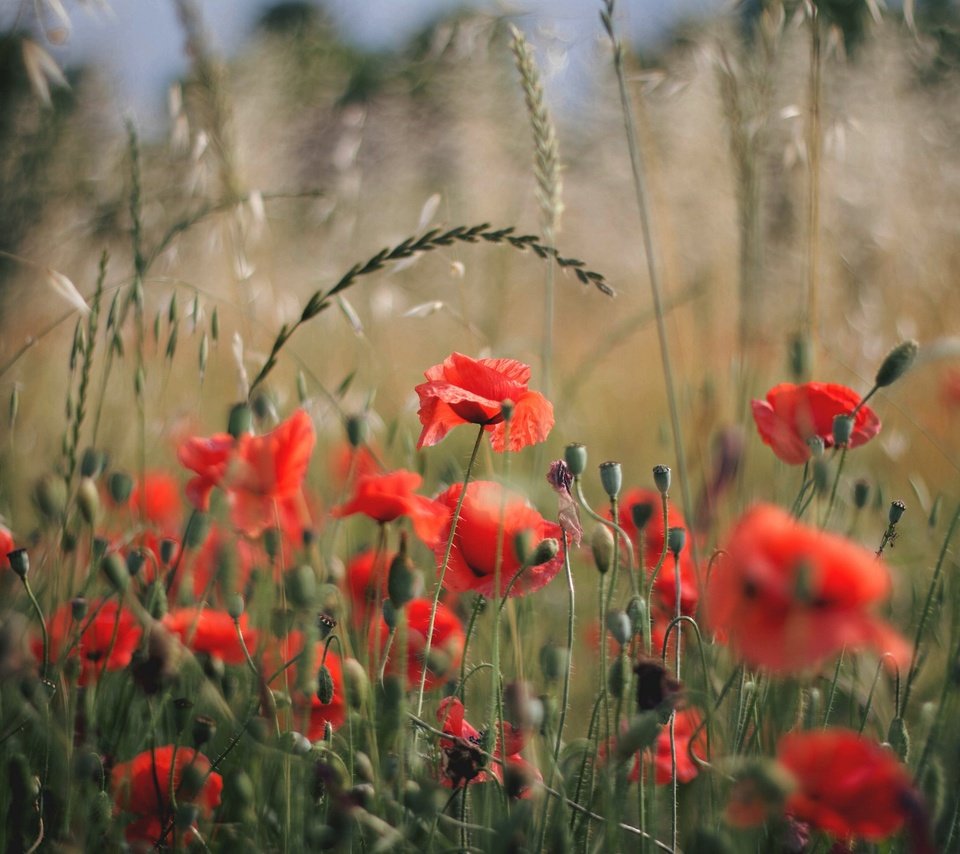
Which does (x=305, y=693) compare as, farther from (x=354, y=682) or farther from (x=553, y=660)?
(x=553, y=660)

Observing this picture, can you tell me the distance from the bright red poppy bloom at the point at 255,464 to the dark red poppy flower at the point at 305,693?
0.11m

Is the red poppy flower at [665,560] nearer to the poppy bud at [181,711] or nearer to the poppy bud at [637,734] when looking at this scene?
the poppy bud at [637,734]

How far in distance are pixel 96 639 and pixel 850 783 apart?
691 millimetres

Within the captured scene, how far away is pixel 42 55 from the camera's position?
0.81m

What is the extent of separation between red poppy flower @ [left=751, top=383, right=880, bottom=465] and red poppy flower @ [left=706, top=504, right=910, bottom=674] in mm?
389

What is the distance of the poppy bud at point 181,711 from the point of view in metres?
0.81

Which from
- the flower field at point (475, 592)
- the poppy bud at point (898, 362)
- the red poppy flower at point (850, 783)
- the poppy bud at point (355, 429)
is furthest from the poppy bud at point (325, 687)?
the poppy bud at point (898, 362)

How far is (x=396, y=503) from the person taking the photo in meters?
0.80

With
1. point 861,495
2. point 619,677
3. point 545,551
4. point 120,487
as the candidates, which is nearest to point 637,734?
point 619,677

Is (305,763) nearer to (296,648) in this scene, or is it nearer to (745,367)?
(296,648)

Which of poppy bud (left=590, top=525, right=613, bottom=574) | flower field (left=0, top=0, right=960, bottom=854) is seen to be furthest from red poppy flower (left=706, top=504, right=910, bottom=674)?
poppy bud (left=590, top=525, right=613, bottom=574)

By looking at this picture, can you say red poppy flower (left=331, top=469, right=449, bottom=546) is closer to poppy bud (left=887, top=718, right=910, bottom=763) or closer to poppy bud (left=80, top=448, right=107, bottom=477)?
poppy bud (left=80, top=448, right=107, bottom=477)

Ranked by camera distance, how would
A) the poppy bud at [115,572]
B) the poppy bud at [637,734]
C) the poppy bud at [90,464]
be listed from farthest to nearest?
the poppy bud at [90,464] → the poppy bud at [115,572] → the poppy bud at [637,734]

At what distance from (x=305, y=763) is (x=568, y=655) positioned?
0.20 metres
